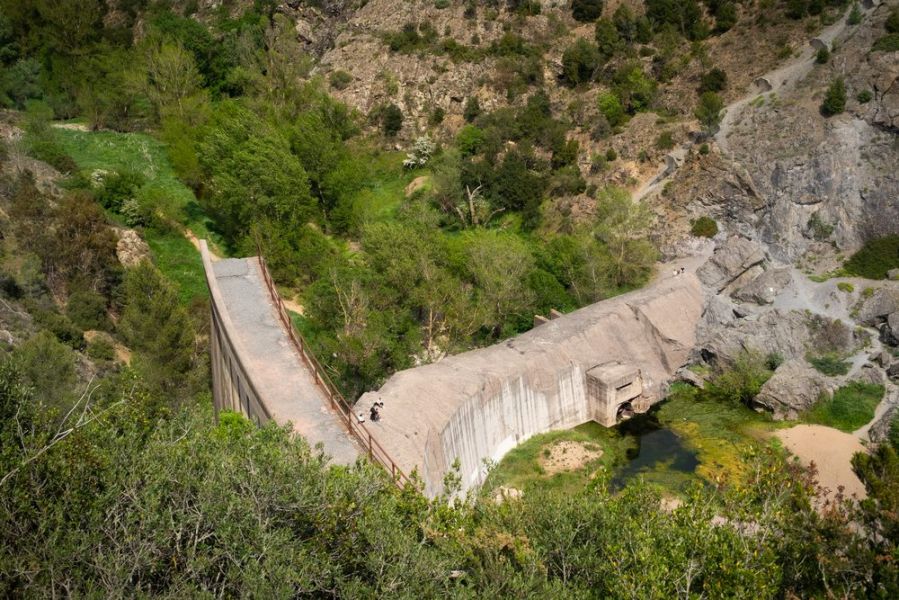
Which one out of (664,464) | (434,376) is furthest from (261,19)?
(664,464)

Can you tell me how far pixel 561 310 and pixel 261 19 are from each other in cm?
5534

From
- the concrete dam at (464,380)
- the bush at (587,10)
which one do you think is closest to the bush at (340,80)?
the bush at (587,10)

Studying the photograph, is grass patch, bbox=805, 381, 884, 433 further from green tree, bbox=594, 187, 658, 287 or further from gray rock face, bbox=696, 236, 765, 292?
green tree, bbox=594, 187, 658, 287

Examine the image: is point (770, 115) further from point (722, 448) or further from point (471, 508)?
point (471, 508)

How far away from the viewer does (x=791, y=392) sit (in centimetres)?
4159

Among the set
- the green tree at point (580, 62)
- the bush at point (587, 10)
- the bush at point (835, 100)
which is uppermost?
the bush at point (587, 10)

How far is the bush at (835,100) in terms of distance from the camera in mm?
55625

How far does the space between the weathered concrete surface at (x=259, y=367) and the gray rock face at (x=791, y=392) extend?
1059 inches

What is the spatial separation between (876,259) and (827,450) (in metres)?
17.7

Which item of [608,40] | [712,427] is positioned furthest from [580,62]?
[712,427]

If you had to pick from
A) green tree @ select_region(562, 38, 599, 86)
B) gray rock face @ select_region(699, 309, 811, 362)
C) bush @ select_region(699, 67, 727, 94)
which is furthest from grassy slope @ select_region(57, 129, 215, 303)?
bush @ select_region(699, 67, 727, 94)

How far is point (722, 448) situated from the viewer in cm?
3944

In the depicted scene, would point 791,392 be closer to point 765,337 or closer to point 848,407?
point 848,407

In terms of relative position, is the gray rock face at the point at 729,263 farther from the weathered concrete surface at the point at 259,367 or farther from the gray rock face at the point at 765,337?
the weathered concrete surface at the point at 259,367
